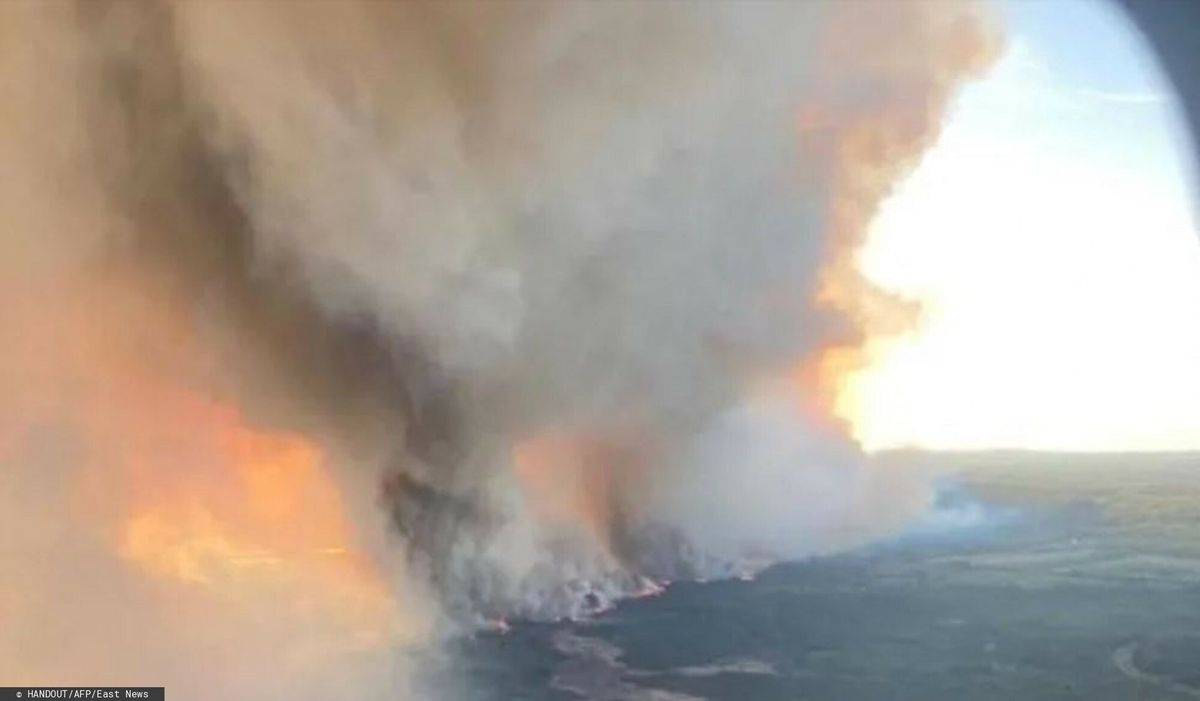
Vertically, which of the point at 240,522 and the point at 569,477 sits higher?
the point at 569,477

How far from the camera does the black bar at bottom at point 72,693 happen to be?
3.52 meters

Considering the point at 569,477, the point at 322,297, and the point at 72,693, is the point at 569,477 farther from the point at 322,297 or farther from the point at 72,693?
the point at 72,693

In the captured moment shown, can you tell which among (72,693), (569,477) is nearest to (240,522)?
(72,693)

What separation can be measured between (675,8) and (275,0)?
1942 mm

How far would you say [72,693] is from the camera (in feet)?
11.6

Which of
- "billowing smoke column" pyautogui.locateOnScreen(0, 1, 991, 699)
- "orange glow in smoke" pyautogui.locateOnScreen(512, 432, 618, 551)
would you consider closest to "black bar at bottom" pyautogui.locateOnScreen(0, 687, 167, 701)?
"billowing smoke column" pyautogui.locateOnScreen(0, 1, 991, 699)

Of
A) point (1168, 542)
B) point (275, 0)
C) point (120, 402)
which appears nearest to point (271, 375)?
point (120, 402)

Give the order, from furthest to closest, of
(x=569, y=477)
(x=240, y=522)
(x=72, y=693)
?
1. (x=569, y=477)
2. (x=240, y=522)
3. (x=72, y=693)

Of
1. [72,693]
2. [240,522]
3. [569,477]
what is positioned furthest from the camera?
[569,477]

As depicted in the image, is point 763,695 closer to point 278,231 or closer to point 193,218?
point 278,231

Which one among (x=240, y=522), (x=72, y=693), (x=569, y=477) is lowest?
(x=72, y=693)

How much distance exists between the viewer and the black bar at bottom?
352cm

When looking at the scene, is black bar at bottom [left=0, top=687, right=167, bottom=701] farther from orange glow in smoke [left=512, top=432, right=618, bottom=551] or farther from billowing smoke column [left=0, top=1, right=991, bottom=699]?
orange glow in smoke [left=512, top=432, right=618, bottom=551]

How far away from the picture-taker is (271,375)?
6.02 m
